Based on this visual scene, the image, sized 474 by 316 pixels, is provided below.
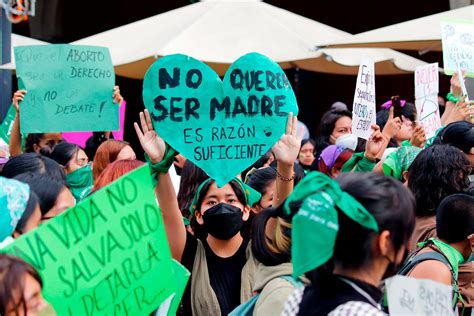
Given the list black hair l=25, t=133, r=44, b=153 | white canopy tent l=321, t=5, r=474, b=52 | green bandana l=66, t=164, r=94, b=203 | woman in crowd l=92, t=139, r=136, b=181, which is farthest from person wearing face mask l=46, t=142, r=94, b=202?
white canopy tent l=321, t=5, r=474, b=52

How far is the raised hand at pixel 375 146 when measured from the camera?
5355 millimetres

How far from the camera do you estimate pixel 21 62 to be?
6262 mm

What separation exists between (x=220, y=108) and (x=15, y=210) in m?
1.41

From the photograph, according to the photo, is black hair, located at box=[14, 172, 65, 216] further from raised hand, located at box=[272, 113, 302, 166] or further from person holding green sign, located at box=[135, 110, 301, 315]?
raised hand, located at box=[272, 113, 302, 166]

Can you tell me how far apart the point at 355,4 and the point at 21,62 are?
822 cm

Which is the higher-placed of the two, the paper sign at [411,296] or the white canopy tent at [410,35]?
the white canopy tent at [410,35]

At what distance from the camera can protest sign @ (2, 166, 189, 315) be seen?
112 inches

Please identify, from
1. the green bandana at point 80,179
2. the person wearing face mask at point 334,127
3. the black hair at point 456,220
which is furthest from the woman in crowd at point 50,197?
the person wearing face mask at point 334,127

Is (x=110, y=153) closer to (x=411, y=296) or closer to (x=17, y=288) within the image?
(x=17, y=288)

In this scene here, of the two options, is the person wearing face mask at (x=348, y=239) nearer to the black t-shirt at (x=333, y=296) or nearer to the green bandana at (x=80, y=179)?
the black t-shirt at (x=333, y=296)

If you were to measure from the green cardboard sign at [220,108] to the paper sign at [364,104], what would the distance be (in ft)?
5.45

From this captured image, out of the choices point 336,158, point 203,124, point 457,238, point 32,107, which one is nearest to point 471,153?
point 336,158

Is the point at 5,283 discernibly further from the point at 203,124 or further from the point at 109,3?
the point at 109,3

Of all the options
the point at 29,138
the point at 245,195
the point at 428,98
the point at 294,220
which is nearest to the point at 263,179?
the point at 245,195
